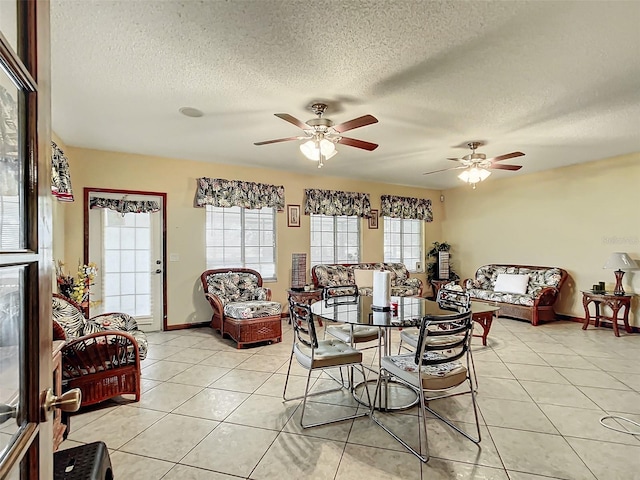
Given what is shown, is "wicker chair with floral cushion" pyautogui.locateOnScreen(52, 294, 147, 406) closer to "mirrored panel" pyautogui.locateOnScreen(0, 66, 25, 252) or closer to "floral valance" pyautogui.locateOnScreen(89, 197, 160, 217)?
"floral valance" pyautogui.locateOnScreen(89, 197, 160, 217)

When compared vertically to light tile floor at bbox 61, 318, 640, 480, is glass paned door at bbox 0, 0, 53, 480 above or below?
above

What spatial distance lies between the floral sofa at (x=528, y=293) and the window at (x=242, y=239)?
3.87 meters

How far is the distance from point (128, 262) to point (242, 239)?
1.71 metres

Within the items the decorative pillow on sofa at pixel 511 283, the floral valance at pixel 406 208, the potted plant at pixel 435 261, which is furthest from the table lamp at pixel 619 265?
the floral valance at pixel 406 208

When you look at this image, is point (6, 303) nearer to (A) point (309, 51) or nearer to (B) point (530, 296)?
(A) point (309, 51)

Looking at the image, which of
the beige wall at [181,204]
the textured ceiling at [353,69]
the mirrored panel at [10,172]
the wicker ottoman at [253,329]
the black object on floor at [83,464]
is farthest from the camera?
the beige wall at [181,204]

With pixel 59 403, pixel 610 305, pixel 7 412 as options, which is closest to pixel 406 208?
pixel 610 305

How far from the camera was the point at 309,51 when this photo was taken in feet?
7.86

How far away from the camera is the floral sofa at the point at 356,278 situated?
6.19m

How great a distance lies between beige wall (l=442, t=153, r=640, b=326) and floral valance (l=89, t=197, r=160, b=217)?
244 inches

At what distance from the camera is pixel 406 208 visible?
756cm

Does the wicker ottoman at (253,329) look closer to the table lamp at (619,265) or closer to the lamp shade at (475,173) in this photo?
the lamp shade at (475,173)

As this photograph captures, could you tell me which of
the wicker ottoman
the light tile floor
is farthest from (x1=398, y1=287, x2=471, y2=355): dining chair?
→ the wicker ottoman

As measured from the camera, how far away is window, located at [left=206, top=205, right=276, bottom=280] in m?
5.65
